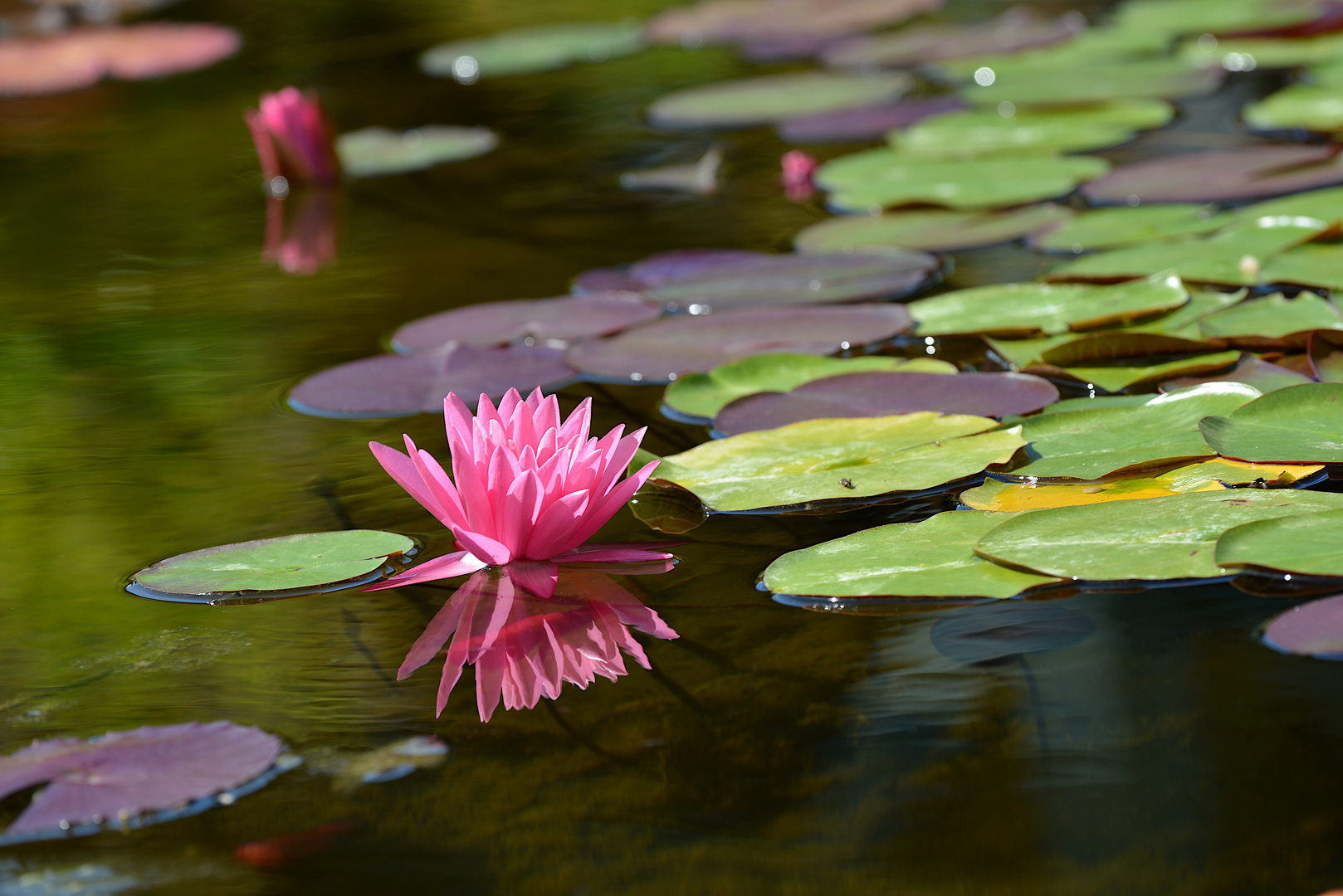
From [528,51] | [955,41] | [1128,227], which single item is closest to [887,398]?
[1128,227]

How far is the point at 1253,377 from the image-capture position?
5.24ft

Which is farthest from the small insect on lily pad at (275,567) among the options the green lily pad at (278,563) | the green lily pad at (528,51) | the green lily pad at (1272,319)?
the green lily pad at (528,51)

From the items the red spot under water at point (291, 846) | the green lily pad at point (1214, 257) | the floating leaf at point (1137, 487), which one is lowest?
the red spot under water at point (291, 846)

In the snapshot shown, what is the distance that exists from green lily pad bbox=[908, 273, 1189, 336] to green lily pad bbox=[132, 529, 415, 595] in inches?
34.7

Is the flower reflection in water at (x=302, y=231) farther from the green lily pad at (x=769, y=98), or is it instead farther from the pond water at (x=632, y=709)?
the green lily pad at (x=769, y=98)

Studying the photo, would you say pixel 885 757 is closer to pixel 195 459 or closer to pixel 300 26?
pixel 195 459

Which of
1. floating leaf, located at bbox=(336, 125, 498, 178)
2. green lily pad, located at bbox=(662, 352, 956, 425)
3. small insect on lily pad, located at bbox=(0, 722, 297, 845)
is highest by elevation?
floating leaf, located at bbox=(336, 125, 498, 178)

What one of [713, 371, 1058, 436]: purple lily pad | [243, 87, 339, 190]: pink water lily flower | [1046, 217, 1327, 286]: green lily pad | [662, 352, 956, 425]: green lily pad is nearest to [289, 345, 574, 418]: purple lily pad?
[662, 352, 956, 425]: green lily pad

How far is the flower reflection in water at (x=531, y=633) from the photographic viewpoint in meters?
1.12

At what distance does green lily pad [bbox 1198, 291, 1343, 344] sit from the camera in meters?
1.67

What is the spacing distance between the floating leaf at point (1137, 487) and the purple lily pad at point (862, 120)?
79.6 inches

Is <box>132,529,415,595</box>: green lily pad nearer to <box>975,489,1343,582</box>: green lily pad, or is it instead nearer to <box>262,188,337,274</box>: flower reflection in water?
<box>975,489,1343,582</box>: green lily pad

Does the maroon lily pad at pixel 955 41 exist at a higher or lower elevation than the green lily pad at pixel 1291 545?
higher

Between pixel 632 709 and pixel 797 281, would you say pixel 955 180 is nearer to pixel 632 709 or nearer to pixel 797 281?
pixel 797 281
